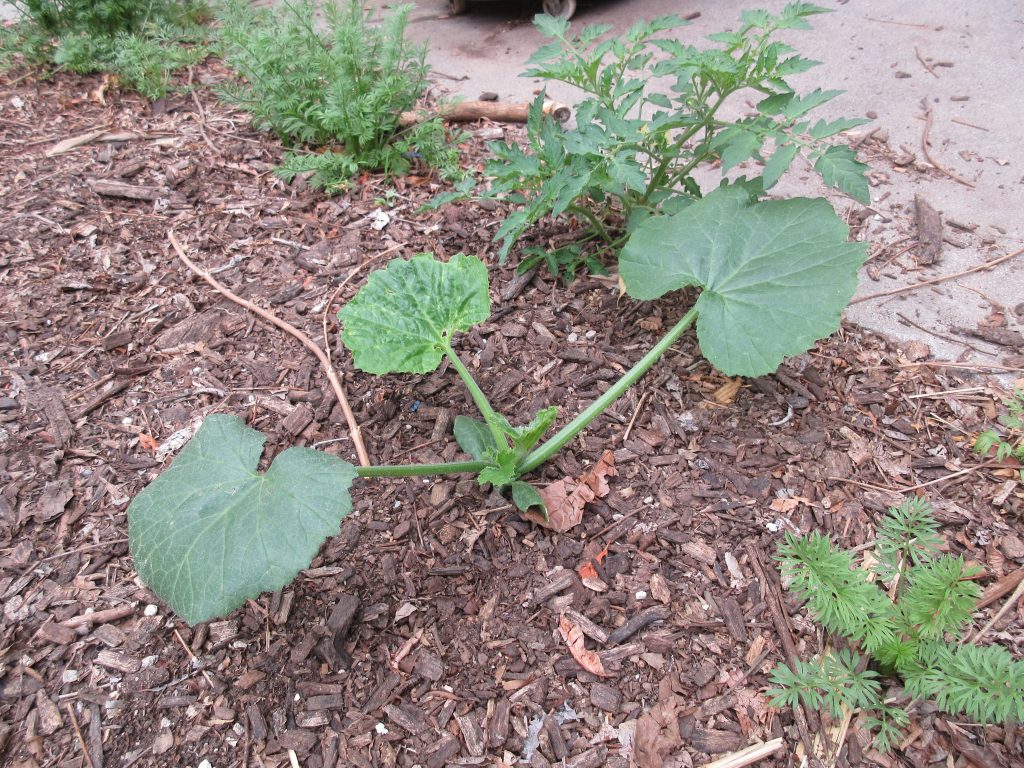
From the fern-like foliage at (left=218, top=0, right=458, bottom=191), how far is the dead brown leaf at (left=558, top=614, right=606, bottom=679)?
2.19 metres

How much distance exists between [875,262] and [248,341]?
2.59 m

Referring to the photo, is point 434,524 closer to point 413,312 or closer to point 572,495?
point 572,495

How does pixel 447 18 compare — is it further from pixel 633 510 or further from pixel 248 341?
pixel 633 510

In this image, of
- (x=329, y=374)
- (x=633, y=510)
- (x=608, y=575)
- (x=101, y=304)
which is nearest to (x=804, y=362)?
(x=633, y=510)

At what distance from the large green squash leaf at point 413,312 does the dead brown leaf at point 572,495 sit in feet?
1.78

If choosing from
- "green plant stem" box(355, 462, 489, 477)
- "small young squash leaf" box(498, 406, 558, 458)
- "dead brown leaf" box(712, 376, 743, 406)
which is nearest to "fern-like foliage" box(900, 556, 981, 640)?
"dead brown leaf" box(712, 376, 743, 406)

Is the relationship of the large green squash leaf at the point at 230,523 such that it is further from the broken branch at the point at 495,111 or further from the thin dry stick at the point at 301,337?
the broken branch at the point at 495,111

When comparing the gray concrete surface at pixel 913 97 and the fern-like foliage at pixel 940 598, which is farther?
the gray concrete surface at pixel 913 97

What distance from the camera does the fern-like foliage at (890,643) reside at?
61.8 inches

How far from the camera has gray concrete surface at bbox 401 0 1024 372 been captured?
108 inches

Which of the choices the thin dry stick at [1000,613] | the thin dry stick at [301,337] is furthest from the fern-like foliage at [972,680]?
the thin dry stick at [301,337]

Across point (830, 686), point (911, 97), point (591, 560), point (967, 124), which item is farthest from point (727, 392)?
point (911, 97)

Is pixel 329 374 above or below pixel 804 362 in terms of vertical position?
above

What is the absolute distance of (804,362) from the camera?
2.52 metres
